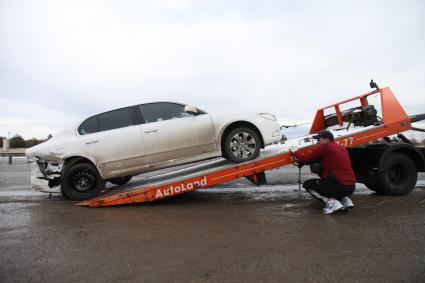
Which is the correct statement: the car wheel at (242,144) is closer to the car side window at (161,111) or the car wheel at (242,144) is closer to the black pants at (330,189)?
the car side window at (161,111)

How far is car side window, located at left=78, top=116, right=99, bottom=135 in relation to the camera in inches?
225

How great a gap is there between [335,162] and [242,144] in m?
1.61

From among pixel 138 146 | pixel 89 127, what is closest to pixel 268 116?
pixel 138 146

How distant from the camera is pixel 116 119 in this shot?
5734mm

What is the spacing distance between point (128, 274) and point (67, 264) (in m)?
0.65

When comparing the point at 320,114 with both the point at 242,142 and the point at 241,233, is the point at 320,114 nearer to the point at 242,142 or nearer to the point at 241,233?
the point at 242,142

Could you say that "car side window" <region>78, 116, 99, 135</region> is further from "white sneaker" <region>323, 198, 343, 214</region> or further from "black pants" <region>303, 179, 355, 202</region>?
"white sneaker" <region>323, 198, 343, 214</region>

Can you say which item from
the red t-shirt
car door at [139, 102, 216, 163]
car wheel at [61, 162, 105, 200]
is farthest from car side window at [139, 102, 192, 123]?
the red t-shirt

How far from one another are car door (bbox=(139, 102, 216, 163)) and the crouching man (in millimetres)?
1813

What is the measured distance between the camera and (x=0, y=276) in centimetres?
259

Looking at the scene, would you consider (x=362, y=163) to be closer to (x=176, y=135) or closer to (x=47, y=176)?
(x=176, y=135)

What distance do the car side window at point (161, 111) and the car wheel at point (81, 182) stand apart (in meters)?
1.31

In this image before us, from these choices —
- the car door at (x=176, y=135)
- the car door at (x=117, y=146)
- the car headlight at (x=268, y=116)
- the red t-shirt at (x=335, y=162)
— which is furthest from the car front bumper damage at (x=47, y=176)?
the red t-shirt at (x=335, y=162)

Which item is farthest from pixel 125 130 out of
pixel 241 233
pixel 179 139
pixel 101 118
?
pixel 241 233
